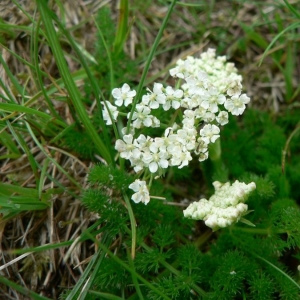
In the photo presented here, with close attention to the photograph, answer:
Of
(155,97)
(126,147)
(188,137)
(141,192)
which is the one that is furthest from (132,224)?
(155,97)

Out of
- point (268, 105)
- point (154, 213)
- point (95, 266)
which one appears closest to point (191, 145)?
point (154, 213)

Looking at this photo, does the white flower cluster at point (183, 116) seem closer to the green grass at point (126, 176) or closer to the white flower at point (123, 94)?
the white flower at point (123, 94)

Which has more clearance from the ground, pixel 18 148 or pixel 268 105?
pixel 18 148

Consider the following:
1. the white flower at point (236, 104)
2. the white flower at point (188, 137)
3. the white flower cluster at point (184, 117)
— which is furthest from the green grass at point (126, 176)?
the white flower at point (236, 104)

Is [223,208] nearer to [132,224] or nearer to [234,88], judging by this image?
Answer: [132,224]

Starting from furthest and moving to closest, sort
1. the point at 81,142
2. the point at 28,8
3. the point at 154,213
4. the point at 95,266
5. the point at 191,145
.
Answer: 1. the point at 28,8
2. the point at 81,142
3. the point at 154,213
4. the point at 95,266
5. the point at 191,145

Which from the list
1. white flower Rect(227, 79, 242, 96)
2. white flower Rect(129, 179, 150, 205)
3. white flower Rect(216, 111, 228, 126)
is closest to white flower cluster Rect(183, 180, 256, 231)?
white flower Rect(129, 179, 150, 205)

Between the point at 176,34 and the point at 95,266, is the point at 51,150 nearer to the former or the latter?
the point at 95,266
